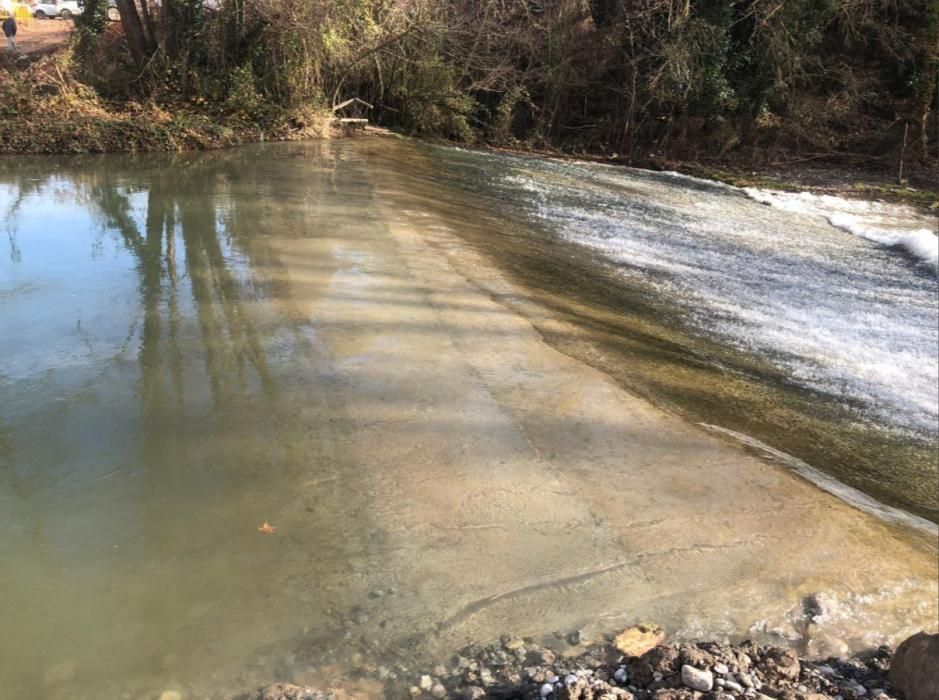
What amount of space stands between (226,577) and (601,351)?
13.4 ft

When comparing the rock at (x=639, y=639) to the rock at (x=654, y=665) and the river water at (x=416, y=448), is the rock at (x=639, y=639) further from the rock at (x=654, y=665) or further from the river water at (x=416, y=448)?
the rock at (x=654, y=665)

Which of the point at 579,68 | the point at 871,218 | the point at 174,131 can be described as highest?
the point at 579,68

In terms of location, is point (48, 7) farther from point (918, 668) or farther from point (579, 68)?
point (918, 668)

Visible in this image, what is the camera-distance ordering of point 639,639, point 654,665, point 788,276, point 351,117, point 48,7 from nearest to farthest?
1. point 654,665
2. point 639,639
3. point 788,276
4. point 351,117
5. point 48,7

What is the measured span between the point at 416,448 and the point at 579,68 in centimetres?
2047

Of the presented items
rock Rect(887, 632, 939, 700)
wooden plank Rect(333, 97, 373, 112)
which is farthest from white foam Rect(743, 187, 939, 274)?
wooden plank Rect(333, 97, 373, 112)

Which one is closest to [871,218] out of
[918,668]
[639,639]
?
[918,668]

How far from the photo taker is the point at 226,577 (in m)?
3.34

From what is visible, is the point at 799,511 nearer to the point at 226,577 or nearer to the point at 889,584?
the point at 889,584

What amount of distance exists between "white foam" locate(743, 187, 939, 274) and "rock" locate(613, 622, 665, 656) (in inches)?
393

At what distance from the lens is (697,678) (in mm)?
2535

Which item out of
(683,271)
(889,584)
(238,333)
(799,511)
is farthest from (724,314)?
(238,333)

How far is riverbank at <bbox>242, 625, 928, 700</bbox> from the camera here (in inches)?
100

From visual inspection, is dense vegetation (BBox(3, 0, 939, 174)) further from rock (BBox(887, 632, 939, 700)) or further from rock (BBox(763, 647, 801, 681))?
rock (BBox(887, 632, 939, 700))
